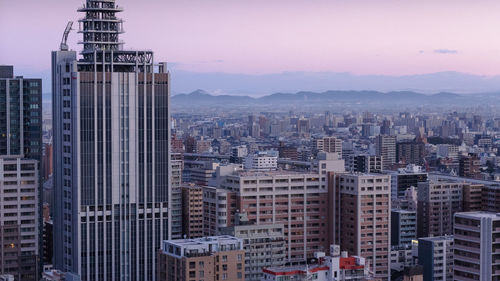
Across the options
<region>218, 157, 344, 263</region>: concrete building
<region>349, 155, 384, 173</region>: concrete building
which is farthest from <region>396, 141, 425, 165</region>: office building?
<region>218, 157, 344, 263</region>: concrete building

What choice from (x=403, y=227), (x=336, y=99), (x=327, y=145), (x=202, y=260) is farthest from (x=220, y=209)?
(x=336, y=99)

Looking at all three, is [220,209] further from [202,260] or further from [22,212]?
[202,260]

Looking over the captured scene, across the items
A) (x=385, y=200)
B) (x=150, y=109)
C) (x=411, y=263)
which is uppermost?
(x=150, y=109)

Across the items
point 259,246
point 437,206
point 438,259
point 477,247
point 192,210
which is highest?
point 477,247

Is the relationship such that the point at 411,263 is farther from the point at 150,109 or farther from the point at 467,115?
the point at 467,115

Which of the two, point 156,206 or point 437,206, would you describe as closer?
point 156,206

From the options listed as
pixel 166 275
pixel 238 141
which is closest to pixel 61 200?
pixel 166 275

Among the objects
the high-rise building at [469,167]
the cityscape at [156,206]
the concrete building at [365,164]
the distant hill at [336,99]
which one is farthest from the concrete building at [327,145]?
the cityscape at [156,206]

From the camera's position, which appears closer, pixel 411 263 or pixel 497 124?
pixel 411 263

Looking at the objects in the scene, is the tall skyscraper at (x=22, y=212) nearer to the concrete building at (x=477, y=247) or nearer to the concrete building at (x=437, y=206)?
the concrete building at (x=477, y=247)
